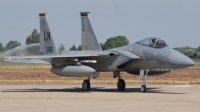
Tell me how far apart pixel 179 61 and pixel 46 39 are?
353 inches

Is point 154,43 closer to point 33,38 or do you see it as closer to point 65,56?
point 65,56

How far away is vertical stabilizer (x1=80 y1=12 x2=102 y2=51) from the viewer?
2678 centimetres

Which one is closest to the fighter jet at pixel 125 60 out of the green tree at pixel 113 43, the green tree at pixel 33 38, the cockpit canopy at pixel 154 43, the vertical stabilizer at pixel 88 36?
the cockpit canopy at pixel 154 43

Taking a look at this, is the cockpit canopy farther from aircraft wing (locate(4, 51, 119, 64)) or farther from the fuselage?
aircraft wing (locate(4, 51, 119, 64))

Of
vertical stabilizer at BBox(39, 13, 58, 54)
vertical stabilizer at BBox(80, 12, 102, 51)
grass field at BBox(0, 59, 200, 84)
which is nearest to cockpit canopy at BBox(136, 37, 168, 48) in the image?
vertical stabilizer at BBox(80, 12, 102, 51)

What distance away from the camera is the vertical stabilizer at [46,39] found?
27.5 m

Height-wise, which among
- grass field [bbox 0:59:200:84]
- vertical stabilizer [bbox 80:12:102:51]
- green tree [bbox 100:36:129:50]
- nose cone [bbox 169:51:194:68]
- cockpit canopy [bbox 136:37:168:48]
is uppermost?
green tree [bbox 100:36:129:50]

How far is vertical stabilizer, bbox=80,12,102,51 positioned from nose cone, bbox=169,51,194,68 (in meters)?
5.87

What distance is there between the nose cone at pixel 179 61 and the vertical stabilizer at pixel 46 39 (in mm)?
7928

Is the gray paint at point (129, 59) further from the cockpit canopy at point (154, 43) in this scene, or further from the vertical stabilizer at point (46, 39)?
the vertical stabilizer at point (46, 39)

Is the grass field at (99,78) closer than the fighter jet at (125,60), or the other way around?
the fighter jet at (125,60)

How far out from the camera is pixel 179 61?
21.5 meters

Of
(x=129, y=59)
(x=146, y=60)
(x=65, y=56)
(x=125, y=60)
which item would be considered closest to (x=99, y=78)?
(x=65, y=56)

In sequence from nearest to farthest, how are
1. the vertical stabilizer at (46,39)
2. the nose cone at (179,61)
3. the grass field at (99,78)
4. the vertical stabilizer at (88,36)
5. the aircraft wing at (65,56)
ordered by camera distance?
1. the nose cone at (179,61)
2. the aircraft wing at (65,56)
3. the vertical stabilizer at (88,36)
4. the vertical stabilizer at (46,39)
5. the grass field at (99,78)
